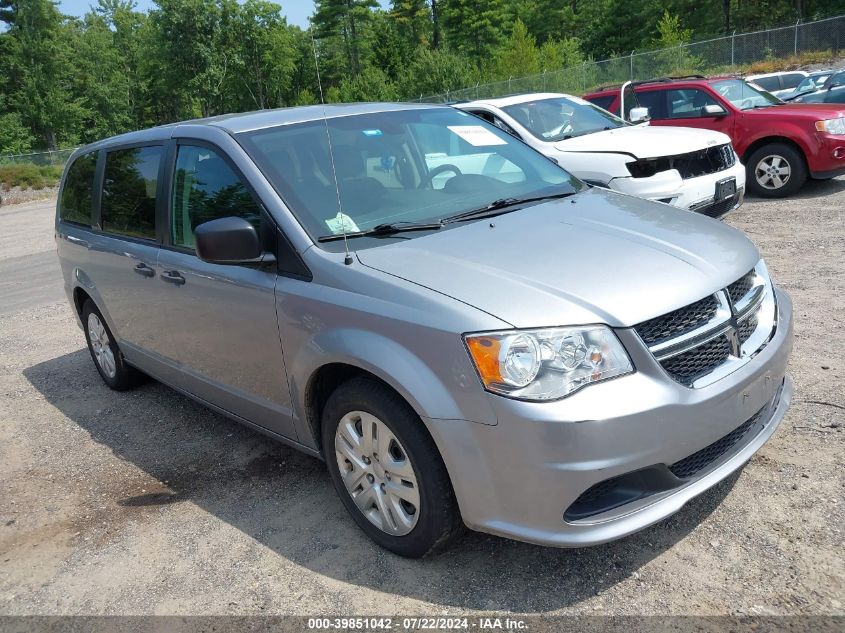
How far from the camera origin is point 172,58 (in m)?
70.7

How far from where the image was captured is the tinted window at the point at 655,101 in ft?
37.2

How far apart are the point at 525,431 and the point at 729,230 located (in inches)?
66.5

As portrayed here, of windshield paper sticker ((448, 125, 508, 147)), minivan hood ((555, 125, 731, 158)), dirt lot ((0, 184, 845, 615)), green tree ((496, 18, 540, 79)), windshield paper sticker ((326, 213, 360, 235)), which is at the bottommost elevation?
dirt lot ((0, 184, 845, 615))

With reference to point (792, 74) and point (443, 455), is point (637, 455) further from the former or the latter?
point (792, 74)

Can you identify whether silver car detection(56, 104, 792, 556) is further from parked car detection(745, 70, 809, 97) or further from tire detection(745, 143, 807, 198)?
parked car detection(745, 70, 809, 97)

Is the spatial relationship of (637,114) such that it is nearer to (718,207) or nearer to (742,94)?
(718,207)

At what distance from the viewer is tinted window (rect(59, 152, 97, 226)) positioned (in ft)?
17.5

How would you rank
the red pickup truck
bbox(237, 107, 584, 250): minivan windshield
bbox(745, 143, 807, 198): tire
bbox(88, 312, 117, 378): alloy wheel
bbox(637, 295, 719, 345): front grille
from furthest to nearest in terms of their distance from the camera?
bbox(745, 143, 807, 198): tire
the red pickup truck
bbox(88, 312, 117, 378): alloy wheel
bbox(237, 107, 584, 250): minivan windshield
bbox(637, 295, 719, 345): front grille

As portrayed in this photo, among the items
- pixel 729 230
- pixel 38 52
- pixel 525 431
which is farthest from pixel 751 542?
pixel 38 52

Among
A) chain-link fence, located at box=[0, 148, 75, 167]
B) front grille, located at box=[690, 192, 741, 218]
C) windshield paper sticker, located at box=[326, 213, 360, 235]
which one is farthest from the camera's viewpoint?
chain-link fence, located at box=[0, 148, 75, 167]

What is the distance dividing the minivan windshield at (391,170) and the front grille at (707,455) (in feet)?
4.74

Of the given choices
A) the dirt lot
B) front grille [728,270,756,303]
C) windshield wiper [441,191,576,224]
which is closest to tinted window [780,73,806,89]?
the dirt lot

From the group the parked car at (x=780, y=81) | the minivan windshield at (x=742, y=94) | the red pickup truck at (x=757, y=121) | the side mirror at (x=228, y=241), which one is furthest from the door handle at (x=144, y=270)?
the parked car at (x=780, y=81)

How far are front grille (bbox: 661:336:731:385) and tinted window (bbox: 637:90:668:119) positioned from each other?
30.6 feet
